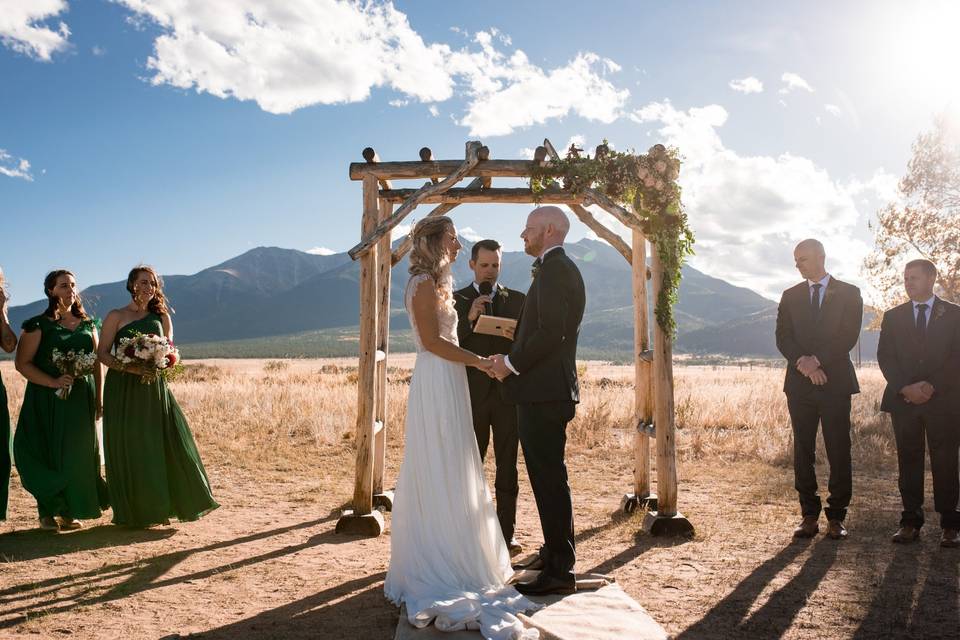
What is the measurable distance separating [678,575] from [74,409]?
5791 mm

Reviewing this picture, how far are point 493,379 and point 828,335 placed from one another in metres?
3.10

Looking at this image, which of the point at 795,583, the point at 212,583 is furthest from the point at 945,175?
the point at 212,583

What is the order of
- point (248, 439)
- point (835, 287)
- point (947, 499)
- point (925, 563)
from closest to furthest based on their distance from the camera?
point (925, 563) < point (947, 499) < point (835, 287) < point (248, 439)

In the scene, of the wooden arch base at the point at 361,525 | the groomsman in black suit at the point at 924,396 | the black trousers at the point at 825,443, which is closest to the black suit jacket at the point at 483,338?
the wooden arch base at the point at 361,525

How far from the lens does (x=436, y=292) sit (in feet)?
15.5

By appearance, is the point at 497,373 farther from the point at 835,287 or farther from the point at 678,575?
the point at 835,287

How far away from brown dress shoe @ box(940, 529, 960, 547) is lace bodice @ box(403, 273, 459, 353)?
453cm

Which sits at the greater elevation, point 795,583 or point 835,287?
point 835,287

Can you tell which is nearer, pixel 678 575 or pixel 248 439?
pixel 678 575

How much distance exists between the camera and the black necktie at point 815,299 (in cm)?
634

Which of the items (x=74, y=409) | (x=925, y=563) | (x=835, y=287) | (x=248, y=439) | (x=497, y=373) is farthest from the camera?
(x=248, y=439)

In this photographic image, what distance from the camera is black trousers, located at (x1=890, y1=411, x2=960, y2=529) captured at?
5.90 meters

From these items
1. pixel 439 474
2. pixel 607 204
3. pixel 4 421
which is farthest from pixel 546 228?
pixel 4 421

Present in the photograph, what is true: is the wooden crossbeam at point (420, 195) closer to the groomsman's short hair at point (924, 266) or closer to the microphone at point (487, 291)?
the microphone at point (487, 291)
